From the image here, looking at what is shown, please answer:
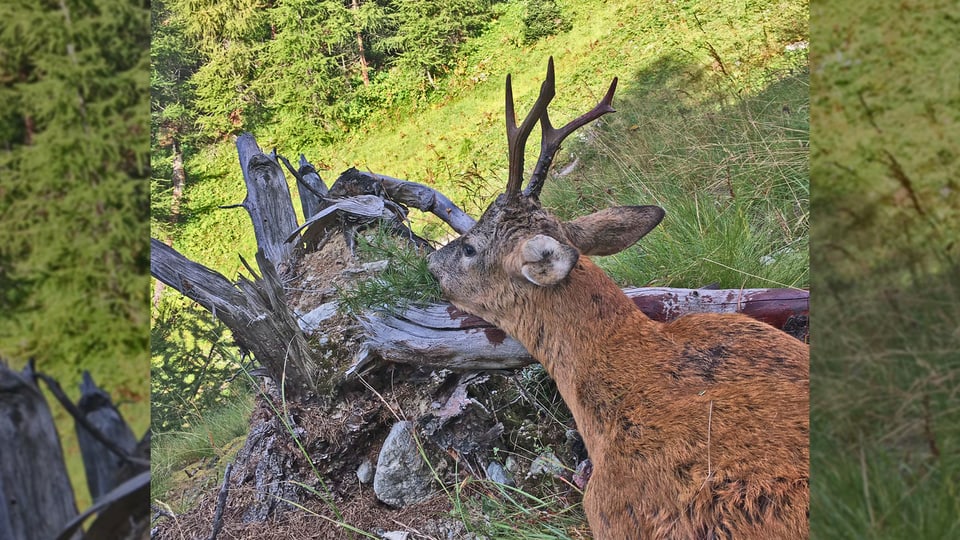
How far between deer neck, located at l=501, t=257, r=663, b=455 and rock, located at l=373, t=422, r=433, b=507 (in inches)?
20.0

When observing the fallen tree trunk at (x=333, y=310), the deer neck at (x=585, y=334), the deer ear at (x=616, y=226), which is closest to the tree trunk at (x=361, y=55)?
the fallen tree trunk at (x=333, y=310)

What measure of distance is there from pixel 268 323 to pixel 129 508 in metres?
1.43

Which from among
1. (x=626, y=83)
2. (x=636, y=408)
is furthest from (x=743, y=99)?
(x=636, y=408)

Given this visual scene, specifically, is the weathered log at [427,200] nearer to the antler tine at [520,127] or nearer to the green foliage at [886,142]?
the antler tine at [520,127]

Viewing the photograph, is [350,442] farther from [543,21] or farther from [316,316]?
[543,21]

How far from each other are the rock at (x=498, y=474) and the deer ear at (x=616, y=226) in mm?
675

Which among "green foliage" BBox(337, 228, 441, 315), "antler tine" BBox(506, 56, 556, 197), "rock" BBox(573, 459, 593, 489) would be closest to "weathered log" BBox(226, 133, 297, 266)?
"green foliage" BBox(337, 228, 441, 315)

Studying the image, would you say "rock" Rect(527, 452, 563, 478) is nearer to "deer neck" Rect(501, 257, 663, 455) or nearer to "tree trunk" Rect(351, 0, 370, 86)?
"deer neck" Rect(501, 257, 663, 455)

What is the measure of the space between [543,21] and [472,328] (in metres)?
0.95

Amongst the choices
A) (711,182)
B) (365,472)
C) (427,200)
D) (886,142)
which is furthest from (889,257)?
(365,472)

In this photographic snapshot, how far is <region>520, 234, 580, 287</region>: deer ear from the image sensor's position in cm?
177

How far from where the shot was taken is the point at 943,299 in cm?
218

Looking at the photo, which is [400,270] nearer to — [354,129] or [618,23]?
Answer: [354,129]

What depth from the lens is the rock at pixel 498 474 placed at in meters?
2.10
